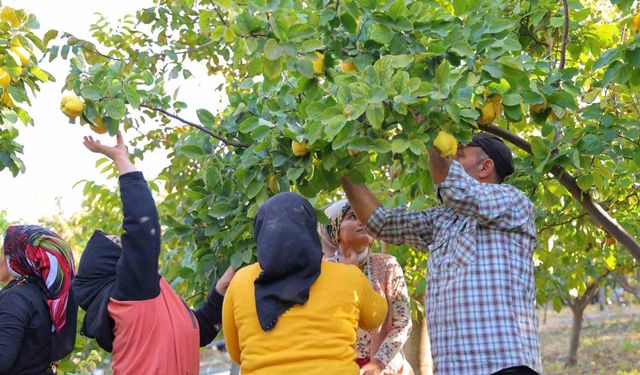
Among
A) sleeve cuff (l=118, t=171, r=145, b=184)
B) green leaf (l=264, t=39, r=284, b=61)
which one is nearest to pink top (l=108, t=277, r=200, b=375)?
sleeve cuff (l=118, t=171, r=145, b=184)

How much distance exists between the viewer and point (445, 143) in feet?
9.68

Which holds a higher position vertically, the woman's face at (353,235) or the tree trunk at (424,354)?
the woman's face at (353,235)

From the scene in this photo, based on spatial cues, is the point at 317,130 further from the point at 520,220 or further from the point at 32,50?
the point at 32,50

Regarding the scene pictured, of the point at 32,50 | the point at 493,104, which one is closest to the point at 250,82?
the point at 32,50

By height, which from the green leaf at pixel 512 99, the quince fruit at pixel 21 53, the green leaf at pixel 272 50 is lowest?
the green leaf at pixel 512 99

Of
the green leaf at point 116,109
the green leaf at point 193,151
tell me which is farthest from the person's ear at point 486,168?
the green leaf at point 116,109

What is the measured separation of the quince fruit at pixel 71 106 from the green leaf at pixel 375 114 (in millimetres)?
1025

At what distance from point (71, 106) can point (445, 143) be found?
49.7 inches

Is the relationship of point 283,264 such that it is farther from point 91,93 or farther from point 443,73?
point 91,93

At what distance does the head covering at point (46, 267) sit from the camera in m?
3.65

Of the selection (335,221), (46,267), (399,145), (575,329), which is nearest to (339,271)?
(399,145)

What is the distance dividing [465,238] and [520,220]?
7.6 inches

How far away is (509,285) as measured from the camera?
302 cm

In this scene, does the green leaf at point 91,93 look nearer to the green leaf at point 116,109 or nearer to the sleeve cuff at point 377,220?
the green leaf at point 116,109
